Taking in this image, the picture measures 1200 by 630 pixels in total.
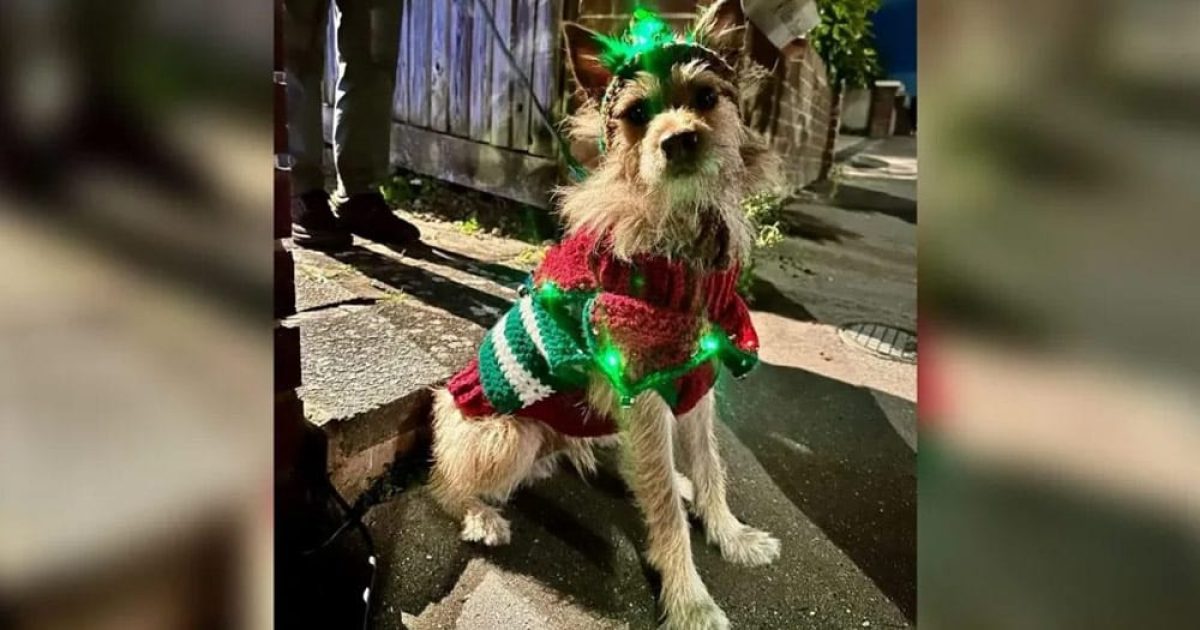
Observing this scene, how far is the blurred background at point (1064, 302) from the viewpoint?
1.02ft

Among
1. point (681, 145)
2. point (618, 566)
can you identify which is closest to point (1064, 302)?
point (681, 145)

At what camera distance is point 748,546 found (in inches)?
22.0

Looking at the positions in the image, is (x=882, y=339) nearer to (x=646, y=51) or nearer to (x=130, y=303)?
(x=646, y=51)

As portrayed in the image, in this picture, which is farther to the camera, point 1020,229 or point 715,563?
point 715,563

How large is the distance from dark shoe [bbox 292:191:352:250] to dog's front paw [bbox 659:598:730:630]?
0.36m

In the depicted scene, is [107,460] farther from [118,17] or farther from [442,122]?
[442,122]

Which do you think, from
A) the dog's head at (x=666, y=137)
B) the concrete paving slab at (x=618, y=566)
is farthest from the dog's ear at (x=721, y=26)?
the concrete paving slab at (x=618, y=566)

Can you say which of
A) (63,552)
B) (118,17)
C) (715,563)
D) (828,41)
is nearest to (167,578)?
(63,552)

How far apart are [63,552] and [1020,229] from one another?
459 mm

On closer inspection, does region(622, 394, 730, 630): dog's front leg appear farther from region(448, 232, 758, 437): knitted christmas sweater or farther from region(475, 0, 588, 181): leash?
region(475, 0, 588, 181): leash

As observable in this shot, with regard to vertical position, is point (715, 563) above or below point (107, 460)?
below

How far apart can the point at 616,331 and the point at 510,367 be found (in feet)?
0.36

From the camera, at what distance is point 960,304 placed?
1.19 feet

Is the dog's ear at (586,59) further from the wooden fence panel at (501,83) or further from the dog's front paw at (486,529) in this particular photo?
the dog's front paw at (486,529)
